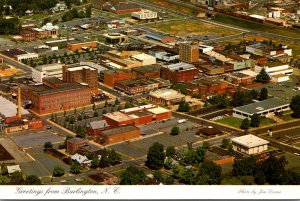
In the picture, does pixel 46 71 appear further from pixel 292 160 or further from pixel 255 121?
pixel 292 160

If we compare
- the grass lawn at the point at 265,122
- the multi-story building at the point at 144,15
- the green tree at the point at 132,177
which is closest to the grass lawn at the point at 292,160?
the grass lawn at the point at 265,122

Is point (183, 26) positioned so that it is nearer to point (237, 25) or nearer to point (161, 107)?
point (237, 25)

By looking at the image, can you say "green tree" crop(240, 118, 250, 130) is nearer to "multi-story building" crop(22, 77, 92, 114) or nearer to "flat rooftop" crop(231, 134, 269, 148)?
"flat rooftop" crop(231, 134, 269, 148)

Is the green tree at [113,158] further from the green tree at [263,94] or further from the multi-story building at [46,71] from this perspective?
the multi-story building at [46,71]

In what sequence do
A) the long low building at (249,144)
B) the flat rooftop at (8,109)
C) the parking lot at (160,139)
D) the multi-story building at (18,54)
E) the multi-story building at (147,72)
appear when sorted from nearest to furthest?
1. the long low building at (249,144)
2. the parking lot at (160,139)
3. the flat rooftop at (8,109)
4. the multi-story building at (147,72)
5. the multi-story building at (18,54)

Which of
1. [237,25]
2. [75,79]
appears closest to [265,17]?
[237,25]

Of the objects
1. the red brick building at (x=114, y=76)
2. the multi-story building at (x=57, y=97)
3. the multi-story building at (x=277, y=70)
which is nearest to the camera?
the multi-story building at (x=57, y=97)
